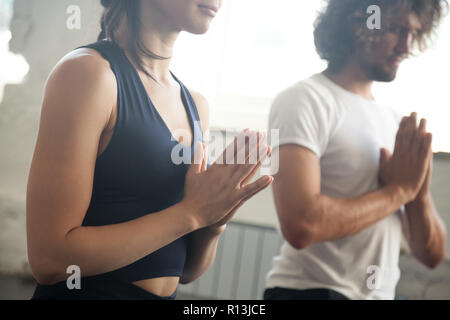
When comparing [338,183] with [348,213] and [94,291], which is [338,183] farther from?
[94,291]

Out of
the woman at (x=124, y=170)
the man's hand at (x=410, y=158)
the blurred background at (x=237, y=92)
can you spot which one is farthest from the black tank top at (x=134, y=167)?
the man's hand at (x=410, y=158)

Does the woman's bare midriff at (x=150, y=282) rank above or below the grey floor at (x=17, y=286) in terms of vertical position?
above

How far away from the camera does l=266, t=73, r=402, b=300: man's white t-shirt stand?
0.58 meters

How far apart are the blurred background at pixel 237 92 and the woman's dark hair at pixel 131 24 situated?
14 centimetres

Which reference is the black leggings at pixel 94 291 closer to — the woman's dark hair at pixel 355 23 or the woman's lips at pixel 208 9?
the woman's lips at pixel 208 9

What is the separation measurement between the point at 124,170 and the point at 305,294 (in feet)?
1.17

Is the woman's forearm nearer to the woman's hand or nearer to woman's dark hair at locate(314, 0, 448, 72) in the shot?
the woman's hand

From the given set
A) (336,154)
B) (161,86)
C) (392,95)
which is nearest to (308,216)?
(336,154)

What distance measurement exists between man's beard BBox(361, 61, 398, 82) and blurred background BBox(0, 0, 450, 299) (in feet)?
0.29

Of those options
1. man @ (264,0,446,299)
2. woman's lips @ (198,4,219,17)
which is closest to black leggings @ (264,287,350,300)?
man @ (264,0,446,299)

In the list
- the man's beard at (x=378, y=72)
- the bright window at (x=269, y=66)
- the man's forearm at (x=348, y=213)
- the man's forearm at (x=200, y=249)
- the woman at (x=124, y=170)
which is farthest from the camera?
the bright window at (x=269, y=66)

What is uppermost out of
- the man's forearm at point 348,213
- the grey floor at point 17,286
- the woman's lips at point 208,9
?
the woman's lips at point 208,9

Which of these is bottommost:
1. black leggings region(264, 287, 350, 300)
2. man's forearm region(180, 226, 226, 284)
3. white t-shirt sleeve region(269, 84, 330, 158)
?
black leggings region(264, 287, 350, 300)

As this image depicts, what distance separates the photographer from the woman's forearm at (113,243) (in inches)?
11.9
